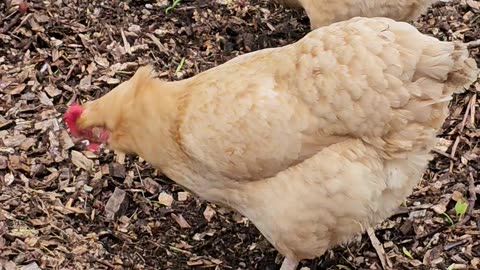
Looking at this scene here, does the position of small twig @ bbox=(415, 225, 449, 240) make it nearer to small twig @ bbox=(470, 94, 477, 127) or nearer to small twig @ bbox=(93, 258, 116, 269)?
small twig @ bbox=(470, 94, 477, 127)

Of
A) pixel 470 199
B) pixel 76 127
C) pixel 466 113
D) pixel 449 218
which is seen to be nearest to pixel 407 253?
pixel 449 218

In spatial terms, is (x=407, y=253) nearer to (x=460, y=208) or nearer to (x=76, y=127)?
(x=460, y=208)

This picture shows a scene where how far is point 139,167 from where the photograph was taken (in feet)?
14.8

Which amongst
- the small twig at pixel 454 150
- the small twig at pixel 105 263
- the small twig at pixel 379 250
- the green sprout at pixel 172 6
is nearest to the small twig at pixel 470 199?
the small twig at pixel 454 150

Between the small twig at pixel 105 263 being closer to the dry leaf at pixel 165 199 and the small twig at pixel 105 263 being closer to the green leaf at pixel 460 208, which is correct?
the dry leaf at pixel 165 199

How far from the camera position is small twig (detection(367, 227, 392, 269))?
13.4 ft

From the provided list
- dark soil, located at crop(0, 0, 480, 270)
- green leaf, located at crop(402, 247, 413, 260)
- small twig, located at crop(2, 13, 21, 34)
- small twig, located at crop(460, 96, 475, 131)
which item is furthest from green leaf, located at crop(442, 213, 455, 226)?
small twig, located at crop(2, 13, 21, 34)

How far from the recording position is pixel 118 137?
3852 millimetres

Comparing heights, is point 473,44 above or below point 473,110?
above

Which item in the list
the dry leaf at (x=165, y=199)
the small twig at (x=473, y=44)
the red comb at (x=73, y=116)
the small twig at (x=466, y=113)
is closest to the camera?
the red comb at (x=73, y=116)

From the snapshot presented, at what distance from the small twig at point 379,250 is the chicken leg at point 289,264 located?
17.1 inches

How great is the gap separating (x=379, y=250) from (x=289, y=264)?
0.48m

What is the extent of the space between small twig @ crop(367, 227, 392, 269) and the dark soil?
0.01m

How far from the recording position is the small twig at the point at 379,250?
4.07 metres
